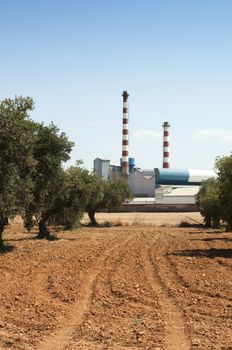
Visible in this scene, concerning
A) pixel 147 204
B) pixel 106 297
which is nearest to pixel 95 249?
pixel 106 297

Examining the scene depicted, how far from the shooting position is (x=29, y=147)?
27703 millimetres

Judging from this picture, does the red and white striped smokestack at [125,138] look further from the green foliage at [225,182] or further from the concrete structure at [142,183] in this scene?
the green foliage at [225,182]

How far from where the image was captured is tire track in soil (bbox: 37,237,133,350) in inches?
404

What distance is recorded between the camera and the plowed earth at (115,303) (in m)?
10.6

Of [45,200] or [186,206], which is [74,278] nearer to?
[45,200]

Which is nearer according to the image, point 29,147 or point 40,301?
point 40,301

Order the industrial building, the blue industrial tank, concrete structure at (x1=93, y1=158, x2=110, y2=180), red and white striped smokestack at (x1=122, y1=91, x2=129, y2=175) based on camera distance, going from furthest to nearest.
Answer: concrete structure at (x1=93, y1=158, x2=110, y2=180), the blue industrial tank, red and white striped smokestack at (x1=122, y1=91, x2=129, y2=175), the industrial building

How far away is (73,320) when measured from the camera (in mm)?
12266

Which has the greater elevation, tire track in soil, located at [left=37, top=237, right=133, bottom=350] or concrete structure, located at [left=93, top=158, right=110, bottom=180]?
concrete structure, located at [left=93, top=158, right=110, bottom=180]

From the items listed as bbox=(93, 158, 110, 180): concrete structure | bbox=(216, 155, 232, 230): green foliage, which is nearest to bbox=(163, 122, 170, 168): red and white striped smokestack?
bbox=(93, 158, 110, 180): concrete structure

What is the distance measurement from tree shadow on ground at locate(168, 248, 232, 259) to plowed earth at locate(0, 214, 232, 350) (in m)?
1.63

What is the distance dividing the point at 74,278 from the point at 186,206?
95301mm

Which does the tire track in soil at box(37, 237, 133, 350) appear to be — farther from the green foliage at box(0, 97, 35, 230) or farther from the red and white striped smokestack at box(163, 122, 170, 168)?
the red and white striped smokestack at box(163, 122, 170, 168)

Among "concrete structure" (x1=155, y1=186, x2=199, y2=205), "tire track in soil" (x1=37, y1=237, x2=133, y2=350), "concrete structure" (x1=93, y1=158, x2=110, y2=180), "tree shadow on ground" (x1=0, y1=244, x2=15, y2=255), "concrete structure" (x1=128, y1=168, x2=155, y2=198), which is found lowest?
"tree shadow on ground" (x1=0, y1=244, x2=15, y2=255)
